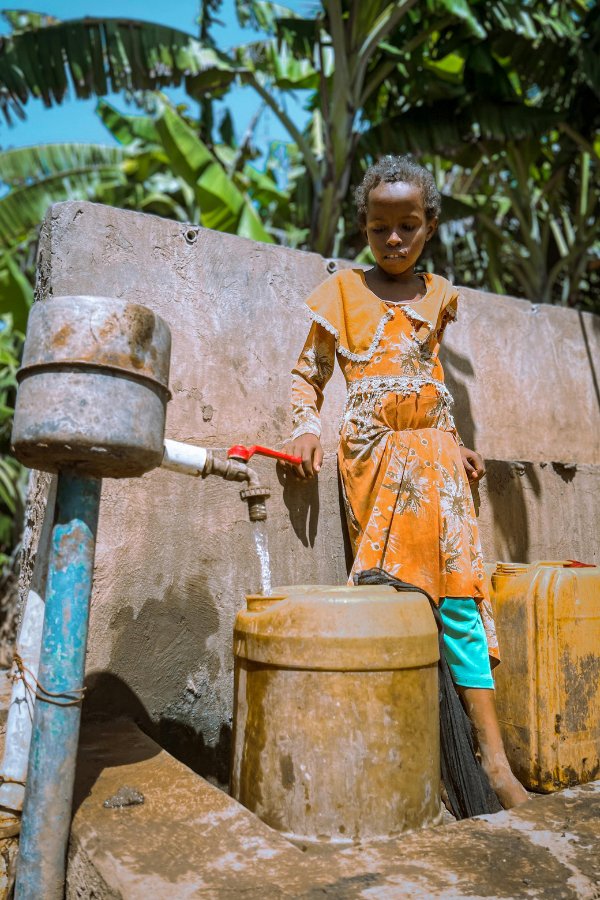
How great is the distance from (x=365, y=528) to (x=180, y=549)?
55cm

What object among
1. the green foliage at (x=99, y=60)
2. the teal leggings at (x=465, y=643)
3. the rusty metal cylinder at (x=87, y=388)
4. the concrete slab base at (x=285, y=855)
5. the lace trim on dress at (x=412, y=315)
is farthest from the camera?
the green foliage at (x=99, y=60)

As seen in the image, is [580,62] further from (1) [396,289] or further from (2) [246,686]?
(2) [246,686]

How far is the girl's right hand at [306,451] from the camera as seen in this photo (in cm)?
212

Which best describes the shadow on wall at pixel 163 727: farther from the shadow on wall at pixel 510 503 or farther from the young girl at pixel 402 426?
the shadow on wall at pixel 510 503

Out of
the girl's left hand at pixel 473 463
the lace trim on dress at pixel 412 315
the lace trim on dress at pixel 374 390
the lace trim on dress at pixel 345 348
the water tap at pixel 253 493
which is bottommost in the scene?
the water tap at pixel 253 493

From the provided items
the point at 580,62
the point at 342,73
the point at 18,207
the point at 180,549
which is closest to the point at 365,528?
the point at 180,549

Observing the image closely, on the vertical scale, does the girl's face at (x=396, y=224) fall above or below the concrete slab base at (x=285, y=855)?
above

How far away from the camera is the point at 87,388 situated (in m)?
1.36

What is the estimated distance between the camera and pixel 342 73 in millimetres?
6379

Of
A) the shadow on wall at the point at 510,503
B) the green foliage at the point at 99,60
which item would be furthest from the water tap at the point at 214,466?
the green foliage at the point at 99,60

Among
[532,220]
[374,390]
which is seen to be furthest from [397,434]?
[532,220]

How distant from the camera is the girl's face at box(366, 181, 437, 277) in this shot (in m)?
2.12

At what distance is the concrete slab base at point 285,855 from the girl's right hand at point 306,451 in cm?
89

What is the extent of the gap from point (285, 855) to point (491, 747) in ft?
2.60
